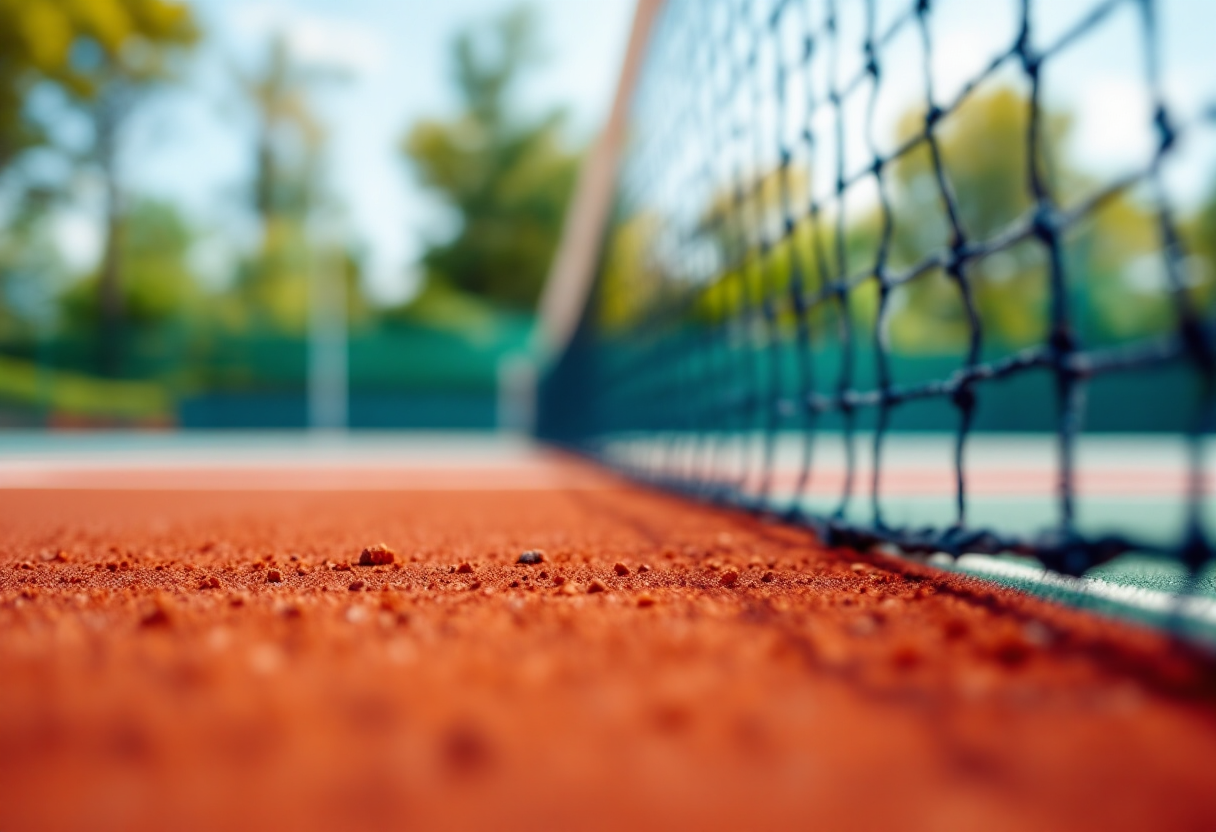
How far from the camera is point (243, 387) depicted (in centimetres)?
1625

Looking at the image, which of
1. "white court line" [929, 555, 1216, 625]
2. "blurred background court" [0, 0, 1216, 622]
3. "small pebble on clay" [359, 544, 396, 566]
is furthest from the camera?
"blurred background court" [0, 0, 1216, 622]

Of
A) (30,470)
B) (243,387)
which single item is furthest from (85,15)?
(30,470)

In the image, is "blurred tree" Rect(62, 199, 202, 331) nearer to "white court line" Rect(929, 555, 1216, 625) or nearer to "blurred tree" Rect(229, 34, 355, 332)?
"blurred tree" Rect(229, 34, 355, 332)

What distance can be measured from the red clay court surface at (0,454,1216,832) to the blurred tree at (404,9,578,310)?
73.7 ft

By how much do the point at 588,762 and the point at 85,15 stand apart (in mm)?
20802

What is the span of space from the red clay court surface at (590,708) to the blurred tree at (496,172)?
73.7 ft

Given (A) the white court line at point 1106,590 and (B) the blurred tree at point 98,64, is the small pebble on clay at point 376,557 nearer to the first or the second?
(A) the white court line at point 1106,590

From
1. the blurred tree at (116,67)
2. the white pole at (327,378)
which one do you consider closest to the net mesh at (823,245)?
the white pole at (327,378)

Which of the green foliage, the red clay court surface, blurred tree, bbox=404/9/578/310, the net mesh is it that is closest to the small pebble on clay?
the red clay court surface

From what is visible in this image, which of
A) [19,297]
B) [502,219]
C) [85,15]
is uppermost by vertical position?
[85,15]

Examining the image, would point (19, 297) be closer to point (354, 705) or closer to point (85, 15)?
point (85, 15)

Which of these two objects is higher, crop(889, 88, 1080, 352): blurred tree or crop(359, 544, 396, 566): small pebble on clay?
crop(889, 88, 1080, 352): blurred tree

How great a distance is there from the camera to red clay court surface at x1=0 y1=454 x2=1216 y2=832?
1.72ft

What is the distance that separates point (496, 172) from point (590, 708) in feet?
77.5
